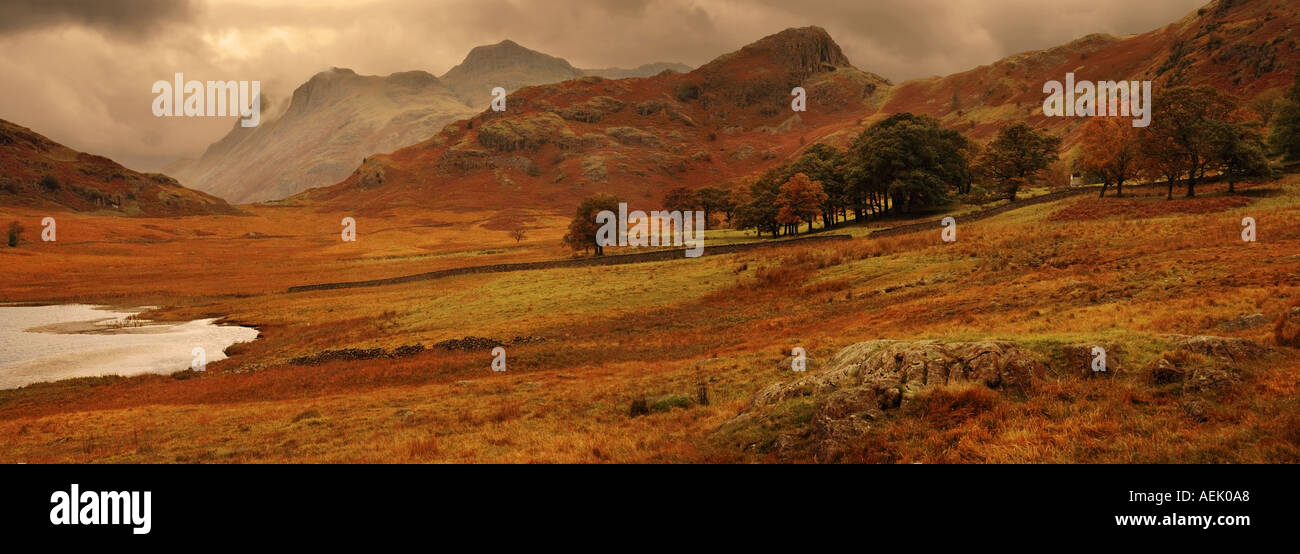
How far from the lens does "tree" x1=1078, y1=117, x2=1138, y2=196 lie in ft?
195

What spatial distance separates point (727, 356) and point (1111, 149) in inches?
2285

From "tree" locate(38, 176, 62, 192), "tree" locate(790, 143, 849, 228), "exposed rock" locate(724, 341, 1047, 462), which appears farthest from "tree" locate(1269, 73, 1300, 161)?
"tree" locate(38, 176, 62, 192)

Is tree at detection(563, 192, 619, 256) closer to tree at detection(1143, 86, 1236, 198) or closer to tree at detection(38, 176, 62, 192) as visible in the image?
tree at detection(1143, 86, 1236, 198)

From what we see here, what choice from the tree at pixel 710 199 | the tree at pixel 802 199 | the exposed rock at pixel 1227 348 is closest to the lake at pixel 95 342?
the exposed rock at pixel 1227 348

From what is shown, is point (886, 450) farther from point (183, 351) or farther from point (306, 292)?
point (306, 292)

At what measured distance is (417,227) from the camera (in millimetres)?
192250

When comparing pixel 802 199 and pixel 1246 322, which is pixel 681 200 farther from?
pixel 1246 322

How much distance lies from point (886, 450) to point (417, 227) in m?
199

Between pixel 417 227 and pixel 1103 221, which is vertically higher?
pixel 417 227

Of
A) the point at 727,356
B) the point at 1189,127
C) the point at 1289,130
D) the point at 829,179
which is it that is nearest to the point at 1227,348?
the point at 727,356
